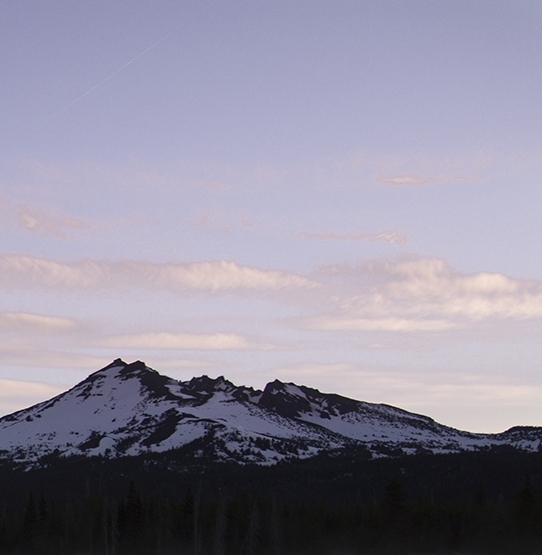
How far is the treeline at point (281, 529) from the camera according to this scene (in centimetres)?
13425

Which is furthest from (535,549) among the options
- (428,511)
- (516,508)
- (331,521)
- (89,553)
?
(89,553)

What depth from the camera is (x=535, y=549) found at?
126 meters

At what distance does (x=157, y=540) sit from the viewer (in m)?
139

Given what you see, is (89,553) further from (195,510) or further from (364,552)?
(364,552)

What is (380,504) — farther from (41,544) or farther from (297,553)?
(41,544)

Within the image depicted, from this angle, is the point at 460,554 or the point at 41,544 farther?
the point at 41,544

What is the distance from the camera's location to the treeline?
134250 mm

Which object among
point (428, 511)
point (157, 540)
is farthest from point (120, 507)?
point (428, 511)

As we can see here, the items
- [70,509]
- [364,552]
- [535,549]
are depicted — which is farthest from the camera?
[70,509]

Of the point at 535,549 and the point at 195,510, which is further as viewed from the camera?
Result: the point at 195,510

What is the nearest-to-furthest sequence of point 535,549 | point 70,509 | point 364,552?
1. point 535,549
2. point 364,552
3. point 70,509

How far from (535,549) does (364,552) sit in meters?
26.3

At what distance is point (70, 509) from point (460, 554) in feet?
235

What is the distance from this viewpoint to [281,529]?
13712cm
